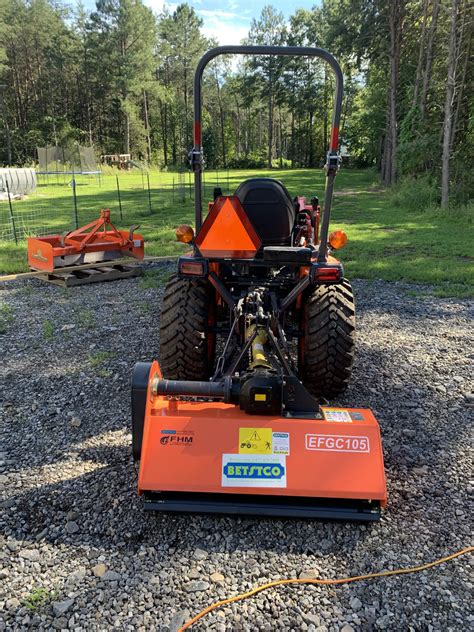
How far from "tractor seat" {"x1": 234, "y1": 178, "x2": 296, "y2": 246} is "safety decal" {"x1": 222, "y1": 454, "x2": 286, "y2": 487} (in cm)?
180

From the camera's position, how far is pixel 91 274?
7.34 m

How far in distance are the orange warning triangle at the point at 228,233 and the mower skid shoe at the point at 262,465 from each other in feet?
3.47

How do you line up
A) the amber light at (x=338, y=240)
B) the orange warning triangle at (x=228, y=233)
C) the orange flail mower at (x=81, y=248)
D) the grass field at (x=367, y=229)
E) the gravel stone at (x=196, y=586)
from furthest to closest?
the grass field at (x=367, y=229)
the orange flail mower at (x=81, y=248)
the amber light at (x=338, y=240)
the orange warning triangle at (x=228, y=233)
the gravel stone at (x=196, y=586)

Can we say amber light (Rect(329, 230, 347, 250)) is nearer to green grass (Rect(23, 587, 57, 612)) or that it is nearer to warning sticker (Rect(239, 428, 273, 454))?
warning sticker (Rect(239, 428, 273, 454))

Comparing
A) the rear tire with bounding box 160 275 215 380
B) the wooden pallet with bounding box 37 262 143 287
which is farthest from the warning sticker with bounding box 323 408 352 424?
the wooden pallet with bounding box 37 262 143 287

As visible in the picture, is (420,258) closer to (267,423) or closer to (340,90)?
(340,90)

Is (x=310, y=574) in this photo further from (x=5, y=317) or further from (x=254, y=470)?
(x=5, y=317)

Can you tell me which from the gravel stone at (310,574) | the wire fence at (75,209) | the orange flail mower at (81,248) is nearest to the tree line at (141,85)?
the wire fence at (75,209)

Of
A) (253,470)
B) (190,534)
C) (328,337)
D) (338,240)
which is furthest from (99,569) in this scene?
(338,240)

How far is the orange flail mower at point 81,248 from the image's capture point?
7.13 m

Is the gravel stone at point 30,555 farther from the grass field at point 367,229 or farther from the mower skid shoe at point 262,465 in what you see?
the grass field at point 367,229

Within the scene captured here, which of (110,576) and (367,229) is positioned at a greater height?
(367,229)

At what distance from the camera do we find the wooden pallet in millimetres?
7155

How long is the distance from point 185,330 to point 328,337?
3.27 ft
